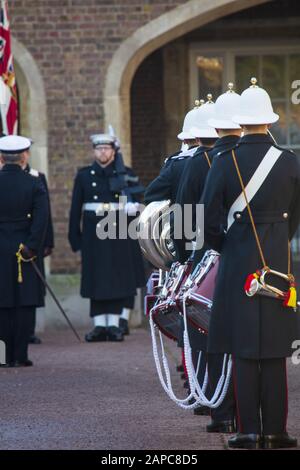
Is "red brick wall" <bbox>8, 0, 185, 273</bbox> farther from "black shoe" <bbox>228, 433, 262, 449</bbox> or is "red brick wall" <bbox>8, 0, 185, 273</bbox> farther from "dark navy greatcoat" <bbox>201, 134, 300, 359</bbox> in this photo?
"black shoe" <bbox>228, 433, 262, 449</bbox>

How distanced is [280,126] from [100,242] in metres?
4.91

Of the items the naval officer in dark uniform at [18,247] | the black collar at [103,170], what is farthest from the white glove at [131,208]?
the naval officer in dark uniform at [18,247]

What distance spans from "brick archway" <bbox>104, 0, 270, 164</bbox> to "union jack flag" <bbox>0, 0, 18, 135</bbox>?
1523 millimetres

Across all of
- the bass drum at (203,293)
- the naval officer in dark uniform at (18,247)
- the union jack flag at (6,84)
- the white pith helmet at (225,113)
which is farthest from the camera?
the union jack flag at (6,84)

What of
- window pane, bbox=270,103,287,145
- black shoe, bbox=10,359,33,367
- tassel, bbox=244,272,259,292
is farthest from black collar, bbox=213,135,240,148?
window pane, bbox=270,103,287,145

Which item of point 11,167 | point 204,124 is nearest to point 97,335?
point 11,167

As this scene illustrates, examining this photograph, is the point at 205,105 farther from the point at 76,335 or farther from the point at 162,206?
the point at 76,335

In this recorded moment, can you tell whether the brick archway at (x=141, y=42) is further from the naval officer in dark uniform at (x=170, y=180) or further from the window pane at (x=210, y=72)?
the naval officer in dark uniform at (x=170, y=180)

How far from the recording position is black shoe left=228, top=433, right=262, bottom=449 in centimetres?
700

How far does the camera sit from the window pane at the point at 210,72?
17.0 metres

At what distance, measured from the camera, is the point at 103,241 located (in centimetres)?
1325

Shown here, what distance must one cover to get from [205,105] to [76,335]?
4841mm
